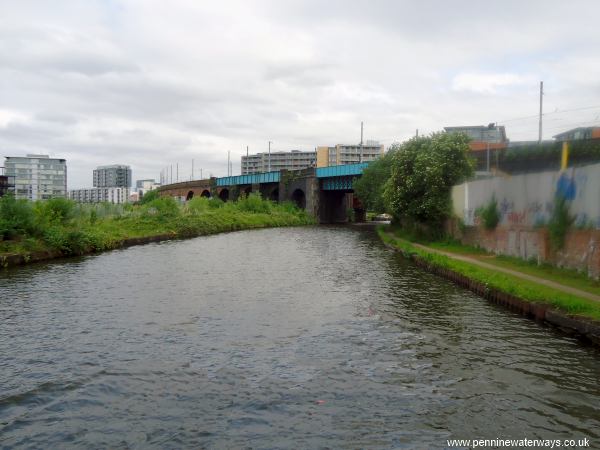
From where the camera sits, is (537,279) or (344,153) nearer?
(537,279)

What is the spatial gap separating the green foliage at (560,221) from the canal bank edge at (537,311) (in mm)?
3589

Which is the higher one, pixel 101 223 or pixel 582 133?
pixel 582 133

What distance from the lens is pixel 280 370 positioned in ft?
35.8

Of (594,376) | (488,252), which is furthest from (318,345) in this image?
(488,252)

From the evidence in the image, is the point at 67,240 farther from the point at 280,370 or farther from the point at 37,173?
the point at 37,173

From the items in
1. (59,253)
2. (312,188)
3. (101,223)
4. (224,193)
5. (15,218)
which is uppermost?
(312,188)

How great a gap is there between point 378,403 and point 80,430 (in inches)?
198

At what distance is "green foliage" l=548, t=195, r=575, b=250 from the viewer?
62.5 feet

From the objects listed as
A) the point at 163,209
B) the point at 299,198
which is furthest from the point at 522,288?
the point at 299,198

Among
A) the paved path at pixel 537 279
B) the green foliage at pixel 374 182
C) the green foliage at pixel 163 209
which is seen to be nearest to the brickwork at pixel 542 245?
the paved path at pixel 537 279

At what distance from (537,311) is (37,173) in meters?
151

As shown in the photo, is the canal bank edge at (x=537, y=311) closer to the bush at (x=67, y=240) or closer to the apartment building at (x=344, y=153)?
the bush at (x=67, y=240)

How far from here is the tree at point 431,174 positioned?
115 feet

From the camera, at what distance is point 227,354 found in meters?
11.9
